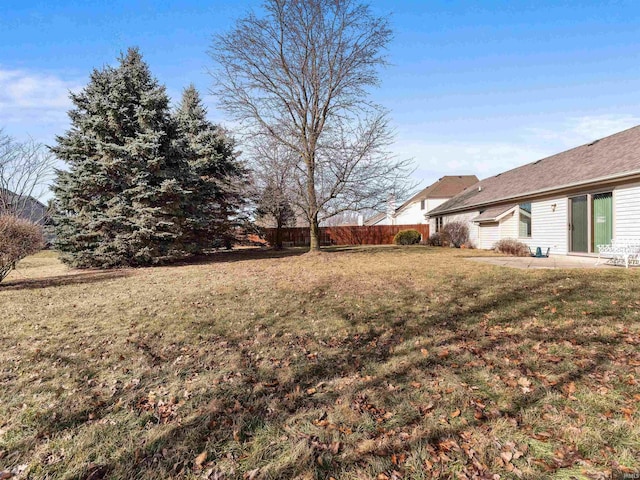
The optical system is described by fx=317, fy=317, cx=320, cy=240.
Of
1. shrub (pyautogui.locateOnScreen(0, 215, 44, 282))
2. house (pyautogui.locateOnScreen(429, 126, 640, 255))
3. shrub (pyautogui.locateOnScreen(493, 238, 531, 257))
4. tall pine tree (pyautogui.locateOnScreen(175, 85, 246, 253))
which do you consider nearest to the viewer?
shrub (pyautogui.locateOnScreen(0, 215, 44, 282))

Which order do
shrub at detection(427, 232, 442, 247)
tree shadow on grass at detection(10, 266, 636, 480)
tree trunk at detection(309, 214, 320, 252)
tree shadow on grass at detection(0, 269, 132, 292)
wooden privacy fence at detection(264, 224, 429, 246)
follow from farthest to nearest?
wooden privacy fence at detection(264, 224, 429, 246) < shrub at detection(427, 232, 442, 247) < tree trunk at detection(309, 214, 320, 252) < tree shadow on grass at detection(0, 269, 132, 292) < tree shadow on grass at detection(10, 266, 636, 480)

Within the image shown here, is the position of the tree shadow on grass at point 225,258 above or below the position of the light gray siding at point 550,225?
below

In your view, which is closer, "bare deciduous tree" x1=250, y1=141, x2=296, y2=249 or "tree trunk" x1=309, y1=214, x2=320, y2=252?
"bare deciduous tree" x1=250, y1=141, x2=296, y2=249

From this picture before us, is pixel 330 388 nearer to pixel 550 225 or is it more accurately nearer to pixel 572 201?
pixel 572 201

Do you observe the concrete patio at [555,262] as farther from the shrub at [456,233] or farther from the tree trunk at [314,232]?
the shrub at [456,233]

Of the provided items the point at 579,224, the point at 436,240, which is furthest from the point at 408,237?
the point at 579,224

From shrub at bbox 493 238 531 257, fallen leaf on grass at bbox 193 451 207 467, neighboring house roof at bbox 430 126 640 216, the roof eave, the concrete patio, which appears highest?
neighboring house roof at bbox 430 126 640 216

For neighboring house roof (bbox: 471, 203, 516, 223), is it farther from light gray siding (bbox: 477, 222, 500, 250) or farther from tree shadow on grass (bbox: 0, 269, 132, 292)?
tree shadow on grass (bbox: 0, 269, 132, 292)

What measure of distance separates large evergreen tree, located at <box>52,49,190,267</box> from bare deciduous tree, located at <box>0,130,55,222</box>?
13490 millimetres

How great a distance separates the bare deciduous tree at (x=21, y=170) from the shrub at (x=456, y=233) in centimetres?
2769

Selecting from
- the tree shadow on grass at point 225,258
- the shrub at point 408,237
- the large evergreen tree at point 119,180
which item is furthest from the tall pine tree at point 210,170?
the shrub at point 408,237

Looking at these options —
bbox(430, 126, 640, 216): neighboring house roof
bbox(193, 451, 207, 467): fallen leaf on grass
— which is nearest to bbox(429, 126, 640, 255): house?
bbox(430, 126, 640, 216): neighboring house roof

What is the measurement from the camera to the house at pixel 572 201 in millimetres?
9562

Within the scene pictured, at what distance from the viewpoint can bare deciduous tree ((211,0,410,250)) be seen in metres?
13.2
